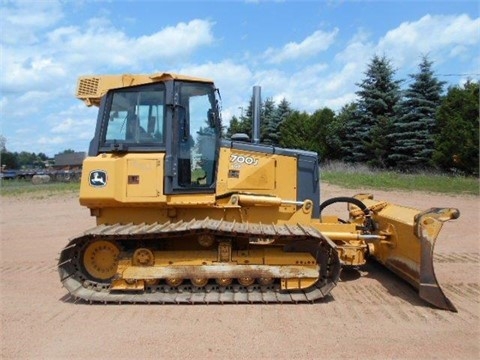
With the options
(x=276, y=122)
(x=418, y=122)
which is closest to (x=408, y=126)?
(x=418, y=122)

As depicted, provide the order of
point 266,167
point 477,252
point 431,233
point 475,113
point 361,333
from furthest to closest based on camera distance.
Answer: point 475,113 → point 477,252 → point 266,167 → point 431,233 → point 361,333

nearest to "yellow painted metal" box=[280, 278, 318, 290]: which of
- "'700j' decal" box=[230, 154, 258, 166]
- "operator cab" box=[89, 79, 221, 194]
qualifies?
"operator cab" box=[89, 79, 221, 194]

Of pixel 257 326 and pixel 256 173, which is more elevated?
pixel 256 173

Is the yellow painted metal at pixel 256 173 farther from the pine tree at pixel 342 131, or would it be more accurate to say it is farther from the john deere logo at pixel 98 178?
the pine tree at pixel 342 131

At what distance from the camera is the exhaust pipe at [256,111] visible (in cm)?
698

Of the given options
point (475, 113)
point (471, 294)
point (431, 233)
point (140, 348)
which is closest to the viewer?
point (140, 348)

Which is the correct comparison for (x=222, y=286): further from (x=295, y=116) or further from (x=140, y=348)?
(x=295, y=116)

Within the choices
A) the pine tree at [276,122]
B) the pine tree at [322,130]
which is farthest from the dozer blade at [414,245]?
the pine tree at [276,122]

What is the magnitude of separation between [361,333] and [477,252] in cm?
528

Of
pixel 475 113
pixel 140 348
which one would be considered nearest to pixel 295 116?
pixel 475 113

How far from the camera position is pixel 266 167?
661cm

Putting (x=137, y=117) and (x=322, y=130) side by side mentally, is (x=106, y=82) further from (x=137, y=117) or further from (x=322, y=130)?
(x=322, y=130)

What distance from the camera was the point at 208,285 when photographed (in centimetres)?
593

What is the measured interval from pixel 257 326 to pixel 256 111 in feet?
11.1
